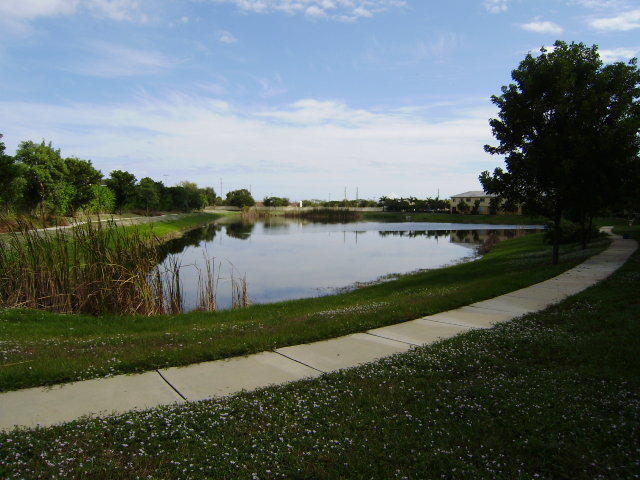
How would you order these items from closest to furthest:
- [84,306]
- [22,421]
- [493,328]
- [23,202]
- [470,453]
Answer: [470,453], [22,421], [493,328], [84,306], [23,202]

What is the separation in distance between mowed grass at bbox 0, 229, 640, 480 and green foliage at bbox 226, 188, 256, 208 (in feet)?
412

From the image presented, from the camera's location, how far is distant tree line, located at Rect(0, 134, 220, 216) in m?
24.1

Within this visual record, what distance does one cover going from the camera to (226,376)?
5914 millimetres

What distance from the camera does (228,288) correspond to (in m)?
20.2

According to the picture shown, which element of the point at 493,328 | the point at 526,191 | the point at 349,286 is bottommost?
the point at 349,286

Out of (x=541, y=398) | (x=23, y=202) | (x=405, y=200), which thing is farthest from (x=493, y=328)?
(x=405, y=200)

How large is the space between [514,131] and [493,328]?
11.4 metres

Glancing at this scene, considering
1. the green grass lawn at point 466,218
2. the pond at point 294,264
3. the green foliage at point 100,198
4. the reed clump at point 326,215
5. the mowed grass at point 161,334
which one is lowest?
the pond at point 294,264

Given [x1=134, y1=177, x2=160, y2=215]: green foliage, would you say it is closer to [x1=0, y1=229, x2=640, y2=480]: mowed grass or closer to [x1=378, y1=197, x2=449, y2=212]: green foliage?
[x1=0, y1=229, x2=640, y2=480]: mowed grass

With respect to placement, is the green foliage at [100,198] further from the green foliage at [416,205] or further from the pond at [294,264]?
the green foliage at [416,205]

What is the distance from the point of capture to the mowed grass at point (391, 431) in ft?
11.8

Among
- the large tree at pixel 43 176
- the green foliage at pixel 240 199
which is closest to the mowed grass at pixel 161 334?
the large tree at pixel 43 176

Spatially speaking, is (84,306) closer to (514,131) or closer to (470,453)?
(470,453)

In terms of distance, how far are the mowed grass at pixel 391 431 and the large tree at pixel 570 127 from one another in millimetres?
10818
